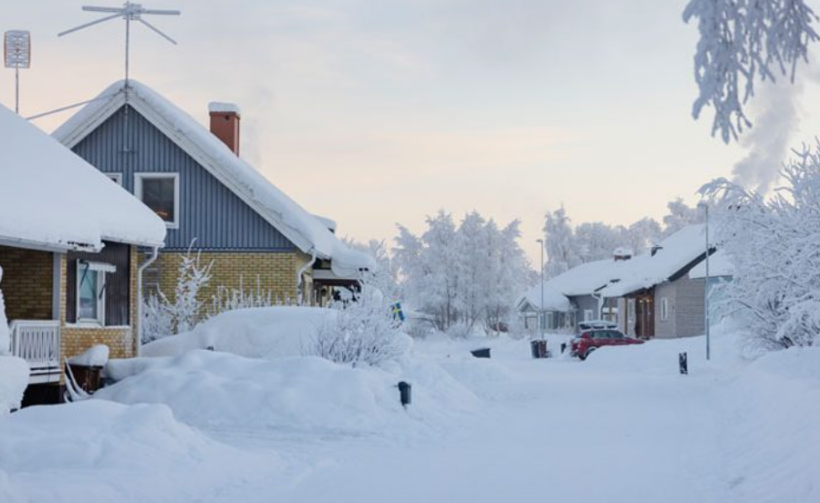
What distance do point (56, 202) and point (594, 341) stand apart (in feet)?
124

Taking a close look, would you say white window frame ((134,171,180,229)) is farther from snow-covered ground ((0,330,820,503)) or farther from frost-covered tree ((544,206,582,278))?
frost-covered tree ((544,206,582,278))

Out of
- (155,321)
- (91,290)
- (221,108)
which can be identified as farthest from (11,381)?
(221,108)

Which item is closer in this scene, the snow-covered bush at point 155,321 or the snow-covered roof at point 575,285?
the snow-covered bush at point 155,321

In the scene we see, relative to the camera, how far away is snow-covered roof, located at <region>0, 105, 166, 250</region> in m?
17.0

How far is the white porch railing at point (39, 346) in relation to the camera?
18812 mm

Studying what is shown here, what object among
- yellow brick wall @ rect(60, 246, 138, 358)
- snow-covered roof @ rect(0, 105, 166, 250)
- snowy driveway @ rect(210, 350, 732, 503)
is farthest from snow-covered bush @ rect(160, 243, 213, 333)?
snowy driveway @ rect(210, 350, 732, 503)

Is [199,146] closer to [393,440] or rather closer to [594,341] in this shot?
[393,440]

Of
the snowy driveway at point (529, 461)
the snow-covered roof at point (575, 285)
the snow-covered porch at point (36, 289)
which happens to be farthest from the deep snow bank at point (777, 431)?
the snow-covered roof at point (575, 285)

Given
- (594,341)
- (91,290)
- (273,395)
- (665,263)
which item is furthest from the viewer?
(665,263)

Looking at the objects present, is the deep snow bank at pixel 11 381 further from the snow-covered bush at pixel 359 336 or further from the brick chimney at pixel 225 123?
the brick chimney at pixel 225 123

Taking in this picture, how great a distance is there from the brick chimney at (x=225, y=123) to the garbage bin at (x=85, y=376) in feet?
55.0

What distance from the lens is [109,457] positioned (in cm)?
1262

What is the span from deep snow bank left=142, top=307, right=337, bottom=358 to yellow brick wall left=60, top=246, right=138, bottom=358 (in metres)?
1.21

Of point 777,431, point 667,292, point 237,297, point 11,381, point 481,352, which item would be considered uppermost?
point 667,292
